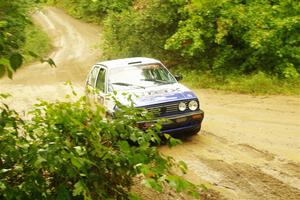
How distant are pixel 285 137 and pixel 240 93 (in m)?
5.60

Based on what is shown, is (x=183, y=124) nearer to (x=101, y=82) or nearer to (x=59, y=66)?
(x=101, y=82)

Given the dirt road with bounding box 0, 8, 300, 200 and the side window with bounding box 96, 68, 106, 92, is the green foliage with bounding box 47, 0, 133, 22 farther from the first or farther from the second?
the side window with bounding box 96, 68, 106, 92

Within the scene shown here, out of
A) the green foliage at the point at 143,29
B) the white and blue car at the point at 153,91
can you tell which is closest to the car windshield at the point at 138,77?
the white and blue car at the point at 153,91

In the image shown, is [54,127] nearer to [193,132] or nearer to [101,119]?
[101,119]

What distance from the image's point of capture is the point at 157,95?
352 inches

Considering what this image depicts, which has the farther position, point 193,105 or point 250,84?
point 250,84

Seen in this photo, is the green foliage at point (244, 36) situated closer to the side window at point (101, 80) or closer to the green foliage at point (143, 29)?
the green foliage at point (143, 29)

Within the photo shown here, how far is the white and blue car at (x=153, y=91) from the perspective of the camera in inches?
344

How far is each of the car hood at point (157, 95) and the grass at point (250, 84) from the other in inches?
221

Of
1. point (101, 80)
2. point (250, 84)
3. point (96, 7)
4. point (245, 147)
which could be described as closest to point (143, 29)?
point (250, 84)

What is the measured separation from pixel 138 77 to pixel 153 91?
2.35 ft

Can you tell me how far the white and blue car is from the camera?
8742 mm

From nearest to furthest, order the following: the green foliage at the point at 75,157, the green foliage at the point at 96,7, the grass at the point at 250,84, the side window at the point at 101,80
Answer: the green foliage at the point at 75,157 < the side window at the point at 101,80 < the grass at the point at 250,84 < the green foliage at the point at 96,7

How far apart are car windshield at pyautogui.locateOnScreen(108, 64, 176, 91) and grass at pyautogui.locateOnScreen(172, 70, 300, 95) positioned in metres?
5.23
